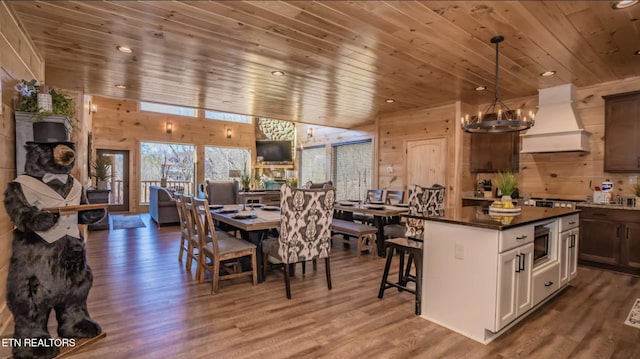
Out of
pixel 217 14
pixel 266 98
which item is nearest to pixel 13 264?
pixel 217 14

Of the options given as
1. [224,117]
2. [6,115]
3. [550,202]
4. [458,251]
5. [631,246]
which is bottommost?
[631,246]

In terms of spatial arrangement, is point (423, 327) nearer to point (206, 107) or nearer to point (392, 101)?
point (392, 101)

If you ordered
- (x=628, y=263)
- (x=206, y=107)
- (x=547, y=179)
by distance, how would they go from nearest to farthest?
(x=628, y=263) → (x=547, y=179) → (x=206, y=107)

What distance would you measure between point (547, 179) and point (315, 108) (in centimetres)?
423

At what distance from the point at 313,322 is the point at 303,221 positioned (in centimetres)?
93

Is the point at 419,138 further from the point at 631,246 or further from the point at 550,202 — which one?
the point at 631,246

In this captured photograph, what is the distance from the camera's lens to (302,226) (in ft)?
10.2

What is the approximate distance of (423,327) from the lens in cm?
A: 254

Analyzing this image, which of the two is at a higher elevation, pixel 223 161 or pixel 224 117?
pixel 224 117

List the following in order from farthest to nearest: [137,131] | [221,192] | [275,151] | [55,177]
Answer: [275,151] < [137,131] < [221,192] < [55,177]

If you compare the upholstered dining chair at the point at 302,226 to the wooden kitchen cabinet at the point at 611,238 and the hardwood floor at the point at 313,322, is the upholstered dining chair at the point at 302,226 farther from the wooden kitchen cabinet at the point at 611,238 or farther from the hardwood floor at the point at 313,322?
the wooden kitchen cabinet at the point at 611,238

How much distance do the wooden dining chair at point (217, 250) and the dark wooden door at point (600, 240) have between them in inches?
173

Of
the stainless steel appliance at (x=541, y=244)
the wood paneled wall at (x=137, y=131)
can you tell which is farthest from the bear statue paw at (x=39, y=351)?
the wood paneled wall at (x=137, y=131)
